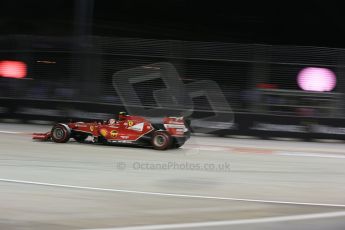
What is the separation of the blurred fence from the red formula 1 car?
526 cm

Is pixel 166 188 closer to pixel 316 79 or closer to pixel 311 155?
pixel 311 155

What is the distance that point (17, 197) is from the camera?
23.5 feet

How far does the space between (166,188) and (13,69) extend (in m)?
14.3

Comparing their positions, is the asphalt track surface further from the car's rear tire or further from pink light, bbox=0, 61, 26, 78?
pink light, bbox=0, 61, 26, 78

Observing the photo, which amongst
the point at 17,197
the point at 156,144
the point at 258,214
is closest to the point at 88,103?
the point at 156,144

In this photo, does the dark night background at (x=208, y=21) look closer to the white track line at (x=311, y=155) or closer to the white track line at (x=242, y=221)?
the white track line at (x=311, y=155)

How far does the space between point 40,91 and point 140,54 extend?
3.96 metres

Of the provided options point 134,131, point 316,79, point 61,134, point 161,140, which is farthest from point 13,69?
point 316,79

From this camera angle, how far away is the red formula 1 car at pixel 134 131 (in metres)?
12.5

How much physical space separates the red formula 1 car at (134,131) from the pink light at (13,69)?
8146 mm

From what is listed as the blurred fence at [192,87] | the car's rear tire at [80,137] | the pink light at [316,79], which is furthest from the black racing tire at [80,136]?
the pink light at [316,79]

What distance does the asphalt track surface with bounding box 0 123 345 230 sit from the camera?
20.1 ft

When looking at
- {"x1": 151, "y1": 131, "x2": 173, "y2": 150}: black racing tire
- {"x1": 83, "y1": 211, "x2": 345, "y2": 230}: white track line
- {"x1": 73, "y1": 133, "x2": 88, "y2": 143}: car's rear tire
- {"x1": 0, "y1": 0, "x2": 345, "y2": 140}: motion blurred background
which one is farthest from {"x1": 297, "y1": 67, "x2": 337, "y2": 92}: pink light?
{"x1": 83, "y1": 211, "x2": 345, "y2": 230}: white track line

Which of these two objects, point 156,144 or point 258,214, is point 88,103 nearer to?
point 156,144
